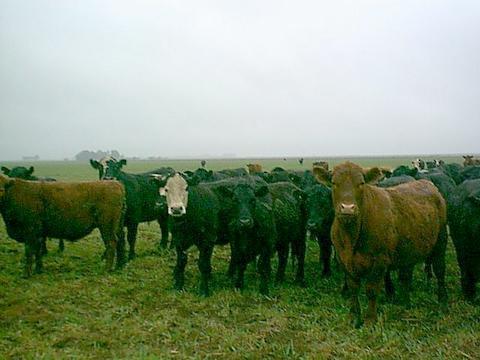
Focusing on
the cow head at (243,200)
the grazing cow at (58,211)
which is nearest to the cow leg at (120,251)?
the grazing cow at (58,211)

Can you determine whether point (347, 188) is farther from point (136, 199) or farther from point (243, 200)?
point (136, 199)

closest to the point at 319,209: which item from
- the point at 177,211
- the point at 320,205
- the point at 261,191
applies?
the point at 320,205

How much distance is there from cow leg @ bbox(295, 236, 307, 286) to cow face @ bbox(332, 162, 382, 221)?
3.07 metres

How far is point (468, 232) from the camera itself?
7.34 m

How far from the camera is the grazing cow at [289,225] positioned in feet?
29.5

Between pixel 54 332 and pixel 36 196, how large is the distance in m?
3.88

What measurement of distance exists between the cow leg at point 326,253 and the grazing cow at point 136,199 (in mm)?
3821

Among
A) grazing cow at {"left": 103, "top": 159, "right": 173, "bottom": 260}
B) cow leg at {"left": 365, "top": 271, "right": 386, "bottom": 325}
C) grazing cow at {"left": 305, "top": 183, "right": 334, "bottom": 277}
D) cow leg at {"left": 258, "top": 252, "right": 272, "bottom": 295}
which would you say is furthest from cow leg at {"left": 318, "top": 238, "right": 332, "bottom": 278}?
grazing cow at {"left": 103, "top": 159, "right": 173, "bottom": 260}

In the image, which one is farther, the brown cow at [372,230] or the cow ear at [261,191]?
the cow ear at [261,191]

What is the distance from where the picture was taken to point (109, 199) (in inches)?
388

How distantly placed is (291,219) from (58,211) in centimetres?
483

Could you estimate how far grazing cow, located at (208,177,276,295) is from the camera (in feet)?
26.5

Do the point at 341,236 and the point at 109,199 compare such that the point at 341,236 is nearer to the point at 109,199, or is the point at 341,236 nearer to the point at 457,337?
the point at 457,337

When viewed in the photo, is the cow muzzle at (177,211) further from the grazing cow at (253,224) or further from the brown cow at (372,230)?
the brown cow at (372,230)
